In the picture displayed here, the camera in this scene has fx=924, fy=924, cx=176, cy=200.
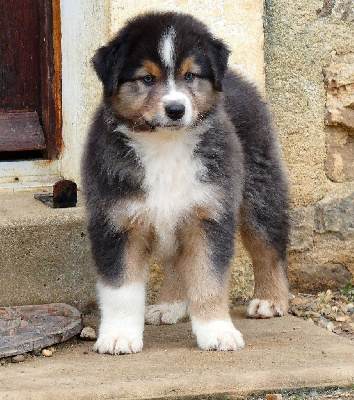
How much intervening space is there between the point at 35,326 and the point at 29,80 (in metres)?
1.92

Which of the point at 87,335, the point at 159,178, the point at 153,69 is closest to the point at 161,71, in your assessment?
the point at 153,69

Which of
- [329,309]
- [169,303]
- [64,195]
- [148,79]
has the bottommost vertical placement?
[329,309]

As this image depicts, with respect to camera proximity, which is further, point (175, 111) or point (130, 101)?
point (130, 101)

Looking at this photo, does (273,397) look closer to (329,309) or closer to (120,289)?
(120,289)

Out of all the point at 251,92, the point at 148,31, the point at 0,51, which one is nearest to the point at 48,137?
the point at 0,51

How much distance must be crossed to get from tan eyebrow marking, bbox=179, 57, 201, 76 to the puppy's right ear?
266 mm

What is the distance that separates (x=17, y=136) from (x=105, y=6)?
46.4 inches

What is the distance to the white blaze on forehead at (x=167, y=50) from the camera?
394 cm

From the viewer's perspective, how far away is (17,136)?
561cm

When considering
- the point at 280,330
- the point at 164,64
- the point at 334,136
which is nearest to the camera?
the point at 164,64

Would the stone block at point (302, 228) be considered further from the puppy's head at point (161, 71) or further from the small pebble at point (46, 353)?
the small pebble at point (46, 353)

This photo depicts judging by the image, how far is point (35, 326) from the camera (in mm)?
4355

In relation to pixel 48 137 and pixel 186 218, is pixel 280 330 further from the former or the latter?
pixel 48 137

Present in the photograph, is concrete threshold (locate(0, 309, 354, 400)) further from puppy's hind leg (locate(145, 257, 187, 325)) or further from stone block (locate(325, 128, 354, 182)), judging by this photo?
stone block (locate(325, 128, 354, 182))
